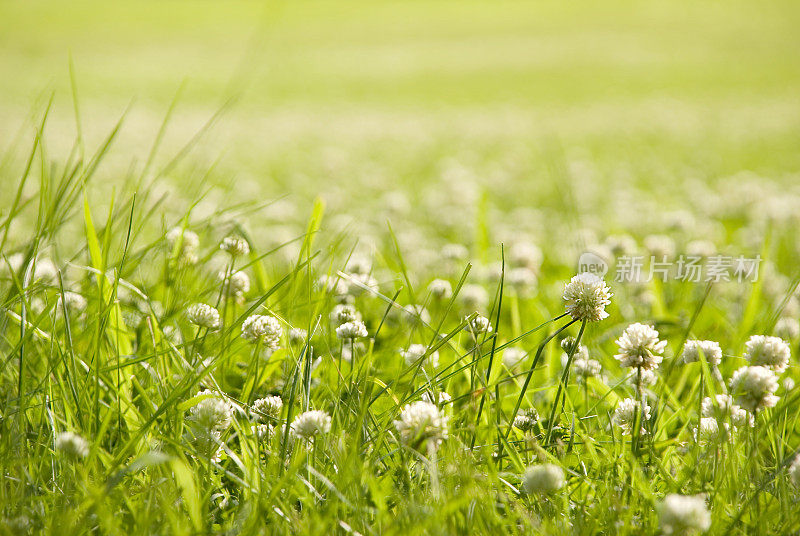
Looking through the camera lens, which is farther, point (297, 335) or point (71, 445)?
point (297, 335)

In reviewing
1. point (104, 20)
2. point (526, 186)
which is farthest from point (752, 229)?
point (104, 20)

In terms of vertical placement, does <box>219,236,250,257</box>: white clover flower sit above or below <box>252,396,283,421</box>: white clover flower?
above

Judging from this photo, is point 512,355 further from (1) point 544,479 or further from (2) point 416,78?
(2) point 416,78

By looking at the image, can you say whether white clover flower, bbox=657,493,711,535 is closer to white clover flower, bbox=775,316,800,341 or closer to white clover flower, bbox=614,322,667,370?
white clover flower, bbox=614,322,667,370

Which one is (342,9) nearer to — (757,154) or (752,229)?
(757,154)

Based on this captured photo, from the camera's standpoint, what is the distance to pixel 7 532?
1.11 metres

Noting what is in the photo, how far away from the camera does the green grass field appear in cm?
127

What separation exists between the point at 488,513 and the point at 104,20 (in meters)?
33.1

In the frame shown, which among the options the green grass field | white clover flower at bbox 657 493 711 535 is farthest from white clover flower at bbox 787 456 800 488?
white clover flower at bbox 657 493 711 535

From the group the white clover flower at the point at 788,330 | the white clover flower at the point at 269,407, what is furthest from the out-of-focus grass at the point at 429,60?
the white clover flower at the point at 788,330

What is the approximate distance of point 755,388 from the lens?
131cm

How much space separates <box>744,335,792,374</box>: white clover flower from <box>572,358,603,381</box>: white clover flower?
0.34 m

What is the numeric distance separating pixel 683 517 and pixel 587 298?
0.45m

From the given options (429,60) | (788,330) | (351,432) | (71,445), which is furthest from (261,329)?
(429,60)
